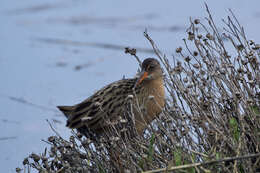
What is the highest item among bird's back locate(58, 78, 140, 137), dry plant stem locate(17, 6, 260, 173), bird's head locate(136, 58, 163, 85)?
bird's head locate(136, 58, 163, 85)

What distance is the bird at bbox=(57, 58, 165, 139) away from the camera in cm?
376

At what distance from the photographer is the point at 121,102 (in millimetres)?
3803

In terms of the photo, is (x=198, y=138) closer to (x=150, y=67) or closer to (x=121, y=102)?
(x=121, y=102)

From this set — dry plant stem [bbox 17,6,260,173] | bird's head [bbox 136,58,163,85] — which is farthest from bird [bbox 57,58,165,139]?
dry plant stem [bbox 17,6,260,173]

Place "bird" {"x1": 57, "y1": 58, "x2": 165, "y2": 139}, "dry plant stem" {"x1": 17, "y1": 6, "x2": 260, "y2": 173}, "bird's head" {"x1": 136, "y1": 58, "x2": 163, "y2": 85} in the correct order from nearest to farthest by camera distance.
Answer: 1. "dry plant stem" {"x1": 17, "y1": 6, "x2": 260, "y2": 173}
2. "bird" {"x1": 57, "y1": 58, "x2": 165, "y2": 139}
3. "bird's head" {"x1": 136, "y1": 58, "x2": 163, "y2": 85}

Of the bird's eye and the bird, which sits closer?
the bird

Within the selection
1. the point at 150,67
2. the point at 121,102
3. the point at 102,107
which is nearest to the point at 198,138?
the point at 121,102

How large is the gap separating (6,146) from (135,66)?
2402mm

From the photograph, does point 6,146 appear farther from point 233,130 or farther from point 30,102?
point 233,130

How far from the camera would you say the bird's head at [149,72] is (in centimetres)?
401

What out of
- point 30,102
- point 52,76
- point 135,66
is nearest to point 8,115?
point 30,102

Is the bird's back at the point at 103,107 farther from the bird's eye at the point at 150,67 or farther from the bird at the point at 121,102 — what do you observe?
the bird's eye at the point at 150,67

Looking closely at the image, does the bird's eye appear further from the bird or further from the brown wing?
the brown wing

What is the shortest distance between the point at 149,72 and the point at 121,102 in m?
0.40
